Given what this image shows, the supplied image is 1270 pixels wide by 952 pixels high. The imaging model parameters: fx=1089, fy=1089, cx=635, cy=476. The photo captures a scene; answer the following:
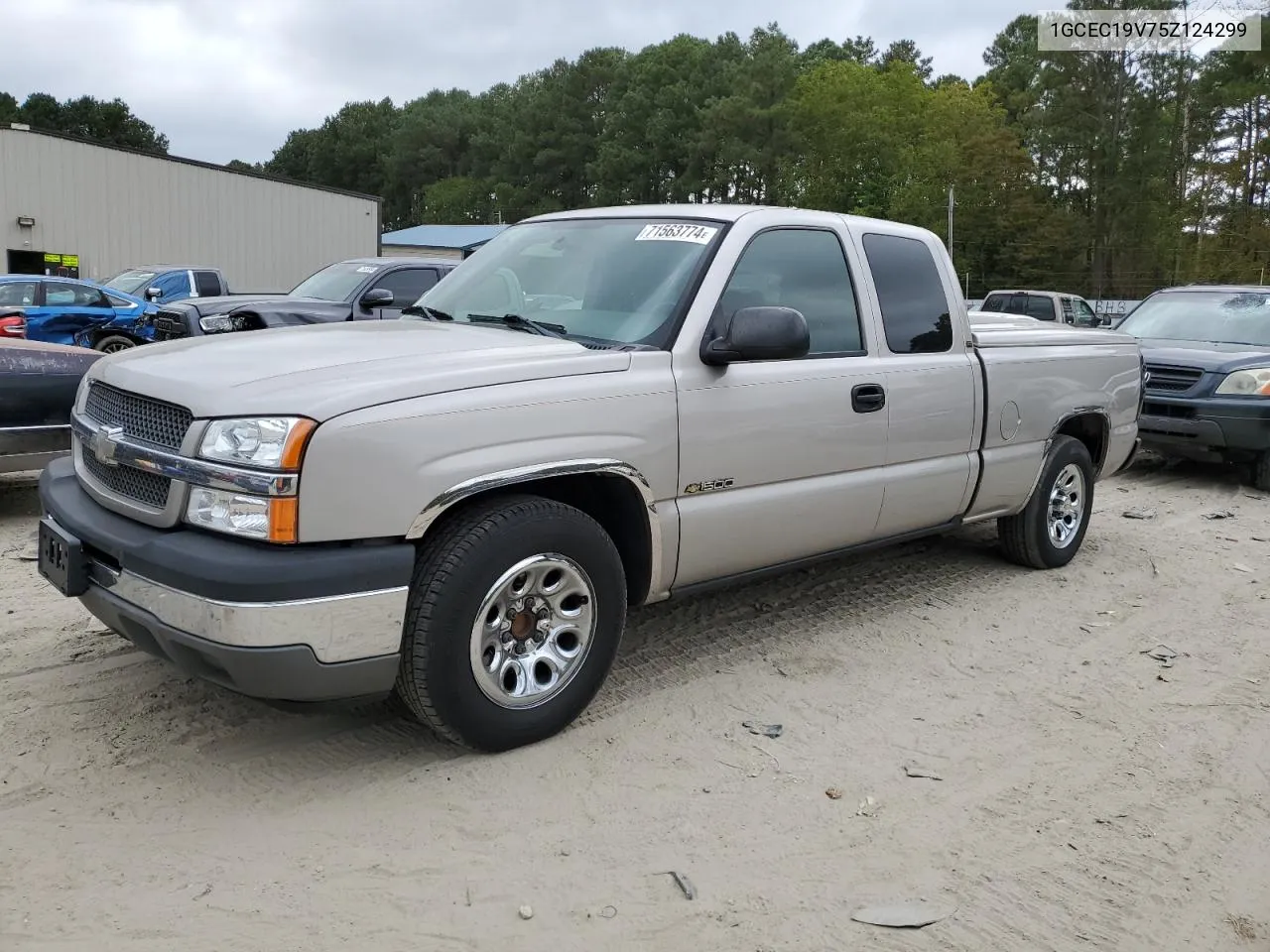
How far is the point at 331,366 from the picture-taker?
11.1 feet

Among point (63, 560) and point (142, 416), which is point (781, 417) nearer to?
point (142, 416)

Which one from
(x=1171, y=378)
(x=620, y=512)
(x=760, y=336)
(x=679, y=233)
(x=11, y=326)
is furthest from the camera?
(x=11, y=326)

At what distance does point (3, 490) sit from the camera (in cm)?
753

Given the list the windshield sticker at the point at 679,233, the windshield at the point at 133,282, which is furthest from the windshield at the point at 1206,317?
the windshield at the point at 133,282

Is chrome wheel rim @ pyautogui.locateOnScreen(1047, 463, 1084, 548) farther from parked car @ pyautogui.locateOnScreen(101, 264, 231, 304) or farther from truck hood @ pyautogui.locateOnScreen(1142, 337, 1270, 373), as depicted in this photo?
parked car @ pyautogui.locateOnScreen(101, 264, 231, 304)

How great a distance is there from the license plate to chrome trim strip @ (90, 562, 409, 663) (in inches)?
9.5

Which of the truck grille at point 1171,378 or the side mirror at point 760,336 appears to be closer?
the side mirror at point 760,336

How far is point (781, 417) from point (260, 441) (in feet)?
6.59

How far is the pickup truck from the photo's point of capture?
3076 mm

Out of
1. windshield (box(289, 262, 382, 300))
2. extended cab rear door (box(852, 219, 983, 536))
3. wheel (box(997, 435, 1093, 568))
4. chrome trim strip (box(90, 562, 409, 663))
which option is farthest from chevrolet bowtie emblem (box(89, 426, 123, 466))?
windshield (box(289, 262, 382, 300))

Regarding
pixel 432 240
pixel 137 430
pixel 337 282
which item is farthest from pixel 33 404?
pixel 432 240

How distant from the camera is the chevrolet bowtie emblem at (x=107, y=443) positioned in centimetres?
344

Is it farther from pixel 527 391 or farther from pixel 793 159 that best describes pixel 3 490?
pixel 793 159

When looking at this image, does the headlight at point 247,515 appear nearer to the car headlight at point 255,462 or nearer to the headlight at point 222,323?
the car headlight at point 255,462
